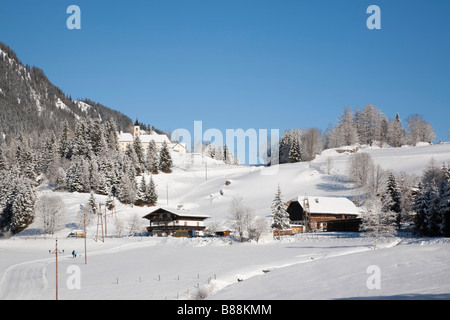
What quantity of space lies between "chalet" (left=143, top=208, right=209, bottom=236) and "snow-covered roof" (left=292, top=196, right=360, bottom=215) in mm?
18682

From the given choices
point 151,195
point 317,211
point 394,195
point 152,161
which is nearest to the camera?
point 394,195

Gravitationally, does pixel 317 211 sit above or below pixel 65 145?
below

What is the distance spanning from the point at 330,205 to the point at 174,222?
94.1ft

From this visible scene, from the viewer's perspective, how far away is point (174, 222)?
248 ft

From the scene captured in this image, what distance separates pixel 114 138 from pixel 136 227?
5477 centimetres

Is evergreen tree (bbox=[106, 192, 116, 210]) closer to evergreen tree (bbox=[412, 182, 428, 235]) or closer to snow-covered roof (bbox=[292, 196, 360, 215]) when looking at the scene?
snow-covered roof (bbox=[292, 196, 360, 215])

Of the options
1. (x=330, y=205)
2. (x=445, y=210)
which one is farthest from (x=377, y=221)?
(x=330, y=205)

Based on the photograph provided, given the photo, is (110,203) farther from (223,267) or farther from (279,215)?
(223,267)

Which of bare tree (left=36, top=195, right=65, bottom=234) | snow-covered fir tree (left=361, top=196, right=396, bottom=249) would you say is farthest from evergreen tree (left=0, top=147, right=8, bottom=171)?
snow-covered fir tree (left=361, top=196, right=396, bottom=249)

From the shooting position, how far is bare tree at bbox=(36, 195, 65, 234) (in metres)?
76.5

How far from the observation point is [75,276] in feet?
133

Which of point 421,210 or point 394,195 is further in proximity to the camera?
point 394,195

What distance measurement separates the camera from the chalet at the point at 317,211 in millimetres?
73188
